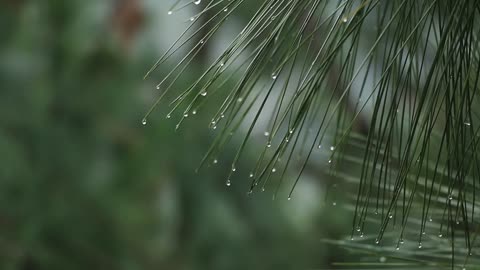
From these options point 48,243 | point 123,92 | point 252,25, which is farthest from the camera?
point 123,92

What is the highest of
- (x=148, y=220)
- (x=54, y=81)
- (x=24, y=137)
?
(x=54, y=81)

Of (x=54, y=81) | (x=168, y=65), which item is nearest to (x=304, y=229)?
(x=168, y=65)

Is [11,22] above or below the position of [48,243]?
above

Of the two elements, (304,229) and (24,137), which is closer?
(24,137)

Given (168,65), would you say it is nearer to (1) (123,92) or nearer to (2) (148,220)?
(1) (123,92)

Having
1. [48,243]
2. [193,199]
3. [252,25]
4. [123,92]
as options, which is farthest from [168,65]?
[252,25]

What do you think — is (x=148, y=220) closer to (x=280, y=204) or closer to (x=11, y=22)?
(x=280, y=204)

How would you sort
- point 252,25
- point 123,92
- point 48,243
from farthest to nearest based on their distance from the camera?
point 123,92, point 48,243, point 252,25
